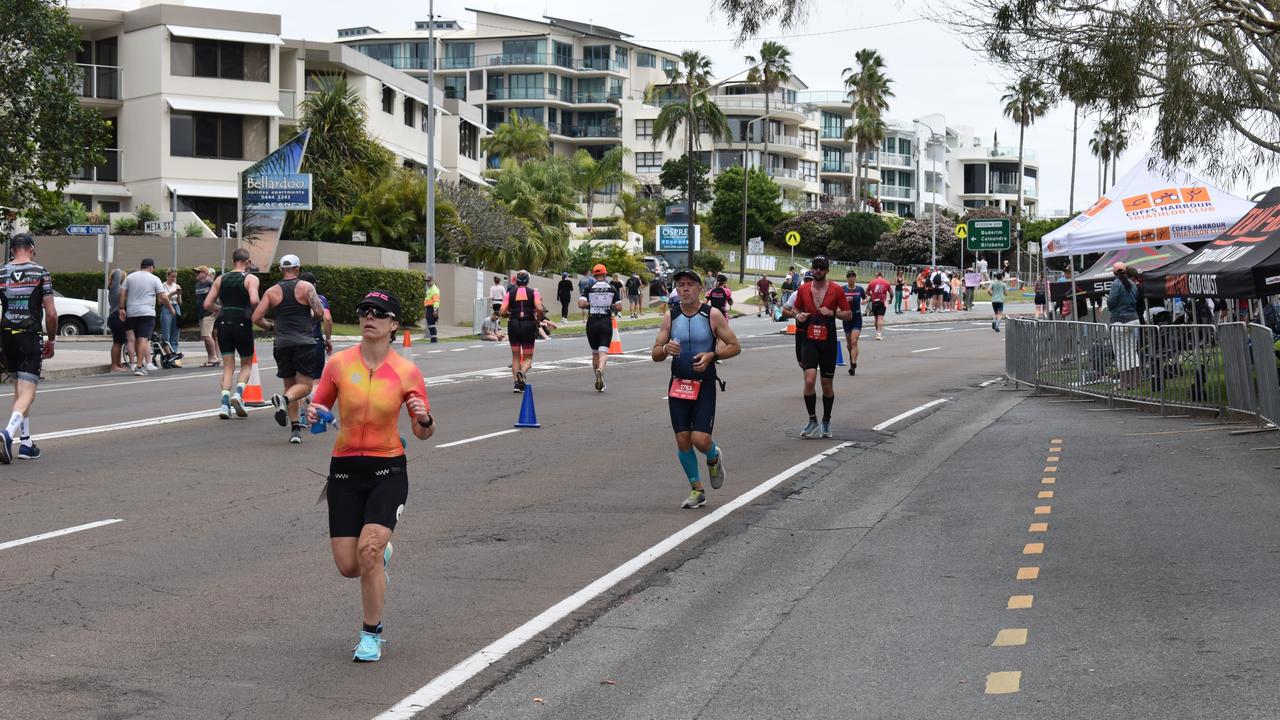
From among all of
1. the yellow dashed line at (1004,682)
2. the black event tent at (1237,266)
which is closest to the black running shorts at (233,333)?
the black event tent at (1237,266)

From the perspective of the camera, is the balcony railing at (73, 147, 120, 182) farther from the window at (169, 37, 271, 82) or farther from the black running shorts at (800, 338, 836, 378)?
the black running shorts at (800, 338, 836, 378)

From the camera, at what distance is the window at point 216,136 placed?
4919cm

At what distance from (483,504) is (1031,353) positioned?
14.2 metres

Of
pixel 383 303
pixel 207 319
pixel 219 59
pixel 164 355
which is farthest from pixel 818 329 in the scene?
pixel 219 59

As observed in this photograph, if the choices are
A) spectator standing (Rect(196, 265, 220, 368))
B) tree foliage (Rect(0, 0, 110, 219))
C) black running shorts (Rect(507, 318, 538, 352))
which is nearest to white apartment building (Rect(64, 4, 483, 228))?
tree foliage (Rect(0, 0, 110, 219))

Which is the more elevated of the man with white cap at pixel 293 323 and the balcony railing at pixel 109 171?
the balcony railing at pixel 109 171

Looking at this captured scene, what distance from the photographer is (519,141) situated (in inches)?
3260

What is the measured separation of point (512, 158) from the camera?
81.5 m

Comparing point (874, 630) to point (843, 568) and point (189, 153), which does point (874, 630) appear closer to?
point (843, 568)

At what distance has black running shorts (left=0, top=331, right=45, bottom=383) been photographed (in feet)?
42.1

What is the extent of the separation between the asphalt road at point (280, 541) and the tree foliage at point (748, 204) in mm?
75852

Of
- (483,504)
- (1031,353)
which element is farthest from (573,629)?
(1031,353)

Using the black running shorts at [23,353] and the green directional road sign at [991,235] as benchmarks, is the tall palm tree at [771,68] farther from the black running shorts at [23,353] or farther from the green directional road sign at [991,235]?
the black running shorts at [23,353]

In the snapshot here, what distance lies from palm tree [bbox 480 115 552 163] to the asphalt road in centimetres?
6410
